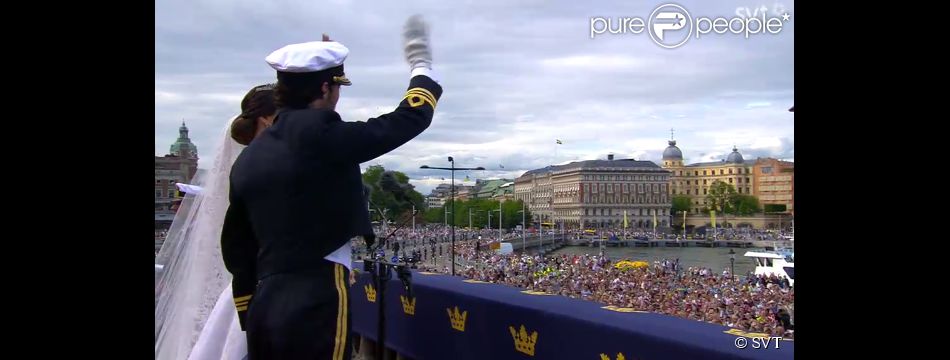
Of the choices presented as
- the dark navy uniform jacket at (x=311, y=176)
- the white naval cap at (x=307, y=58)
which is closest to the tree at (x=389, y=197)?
the dark navy uniform jacket at (x=311, y=176)

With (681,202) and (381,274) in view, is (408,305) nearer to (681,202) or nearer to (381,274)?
(381,274)

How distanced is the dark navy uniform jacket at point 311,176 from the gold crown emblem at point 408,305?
65.7 inches

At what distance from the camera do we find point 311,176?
2.16 meters

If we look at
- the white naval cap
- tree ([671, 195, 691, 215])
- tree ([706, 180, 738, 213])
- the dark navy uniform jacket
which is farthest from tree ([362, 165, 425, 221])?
tree ([706, 180, 738, 213])

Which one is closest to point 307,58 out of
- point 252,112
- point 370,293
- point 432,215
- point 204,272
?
point 252,112

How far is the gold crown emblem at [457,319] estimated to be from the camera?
11.2 feet

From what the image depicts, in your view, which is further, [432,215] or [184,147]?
[432,215]

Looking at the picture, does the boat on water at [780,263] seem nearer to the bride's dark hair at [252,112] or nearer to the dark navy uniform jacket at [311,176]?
the dark navy uniform jacket at [311,176]

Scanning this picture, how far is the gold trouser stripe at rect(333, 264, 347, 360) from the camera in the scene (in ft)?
7.20

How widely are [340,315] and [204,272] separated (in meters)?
0.81

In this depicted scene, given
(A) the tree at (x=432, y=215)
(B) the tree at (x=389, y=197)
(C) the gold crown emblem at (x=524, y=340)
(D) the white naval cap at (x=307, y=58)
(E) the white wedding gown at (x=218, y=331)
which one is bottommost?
(C) the gold crown emblem at (x=524, y=340)

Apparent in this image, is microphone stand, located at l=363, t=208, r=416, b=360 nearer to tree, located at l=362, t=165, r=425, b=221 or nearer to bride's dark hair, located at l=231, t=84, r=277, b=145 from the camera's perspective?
tree, located at l=362, t=165, r=425, b=221

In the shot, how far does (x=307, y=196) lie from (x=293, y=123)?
213 millimetres

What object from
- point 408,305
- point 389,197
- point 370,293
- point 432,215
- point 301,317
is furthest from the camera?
point 370,293
